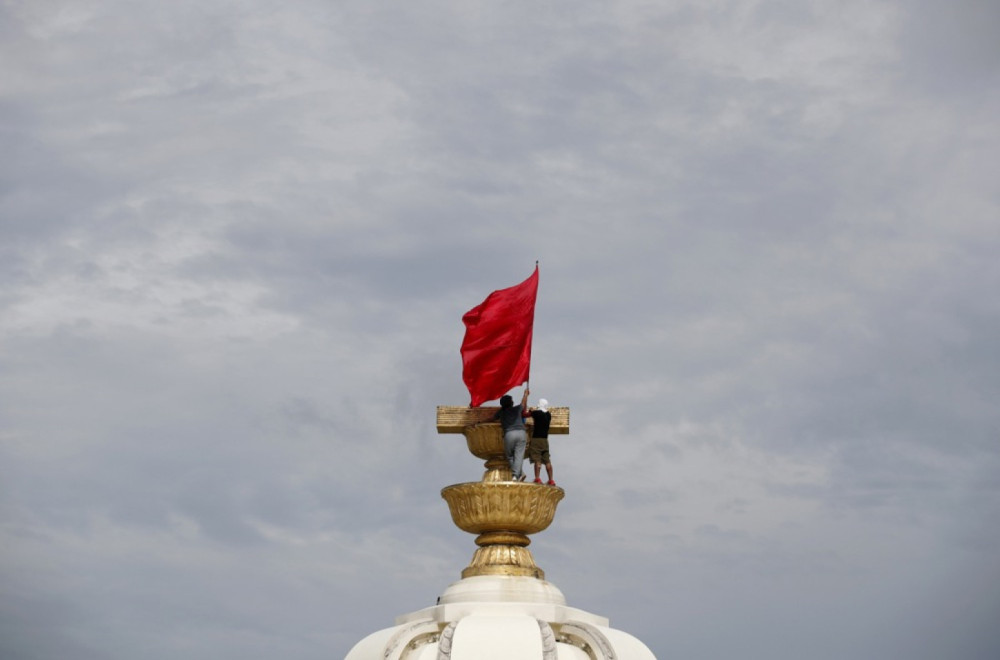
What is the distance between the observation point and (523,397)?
90.7 feet

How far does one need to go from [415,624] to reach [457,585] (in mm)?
1090

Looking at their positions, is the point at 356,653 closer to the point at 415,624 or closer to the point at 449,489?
the point at 415,624

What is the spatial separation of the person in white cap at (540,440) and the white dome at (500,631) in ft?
7.12

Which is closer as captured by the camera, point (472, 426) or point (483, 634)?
point (483, 634)

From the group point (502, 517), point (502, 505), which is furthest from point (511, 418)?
point (502, 517)

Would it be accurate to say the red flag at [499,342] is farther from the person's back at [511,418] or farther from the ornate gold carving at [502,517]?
the ornate gold carving at [502,517]

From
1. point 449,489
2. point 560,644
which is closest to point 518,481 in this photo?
point 449,489

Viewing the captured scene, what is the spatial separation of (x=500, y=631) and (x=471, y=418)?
4.47m

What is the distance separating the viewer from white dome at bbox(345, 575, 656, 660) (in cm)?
2450

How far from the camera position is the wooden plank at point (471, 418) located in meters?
27.7

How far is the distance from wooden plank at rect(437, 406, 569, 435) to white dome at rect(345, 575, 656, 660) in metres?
2.82

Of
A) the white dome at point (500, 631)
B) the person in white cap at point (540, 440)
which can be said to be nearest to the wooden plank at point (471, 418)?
the person in white cap at point (540, 440)

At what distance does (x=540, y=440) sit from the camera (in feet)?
90.1

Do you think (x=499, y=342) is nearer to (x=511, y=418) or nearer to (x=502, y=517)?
(x=511, y=418)
